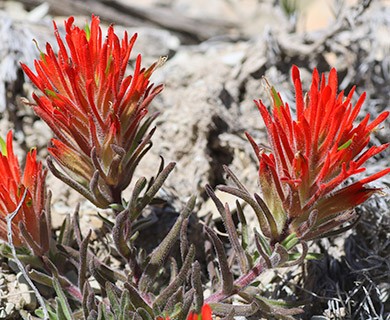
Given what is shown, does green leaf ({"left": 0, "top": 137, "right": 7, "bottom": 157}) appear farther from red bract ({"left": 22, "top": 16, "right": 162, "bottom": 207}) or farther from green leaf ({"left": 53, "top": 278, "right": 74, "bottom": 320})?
green leaf ({"left": 53, "top": 278, "right": 74, "bottom": 320})

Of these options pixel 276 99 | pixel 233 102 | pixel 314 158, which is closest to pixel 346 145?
pixel 314 158

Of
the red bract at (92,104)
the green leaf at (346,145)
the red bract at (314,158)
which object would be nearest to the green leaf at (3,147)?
the red bract at (92,104)

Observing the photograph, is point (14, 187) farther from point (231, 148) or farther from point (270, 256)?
point (231, 148)

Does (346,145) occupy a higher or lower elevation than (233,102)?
lower

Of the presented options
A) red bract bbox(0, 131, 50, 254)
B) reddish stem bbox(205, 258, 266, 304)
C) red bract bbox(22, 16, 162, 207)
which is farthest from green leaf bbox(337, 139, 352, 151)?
red bract bbox(0, 131, 50, 254)

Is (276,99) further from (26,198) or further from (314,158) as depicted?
(26,198)

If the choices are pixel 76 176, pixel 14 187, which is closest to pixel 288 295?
pixel 76 176
